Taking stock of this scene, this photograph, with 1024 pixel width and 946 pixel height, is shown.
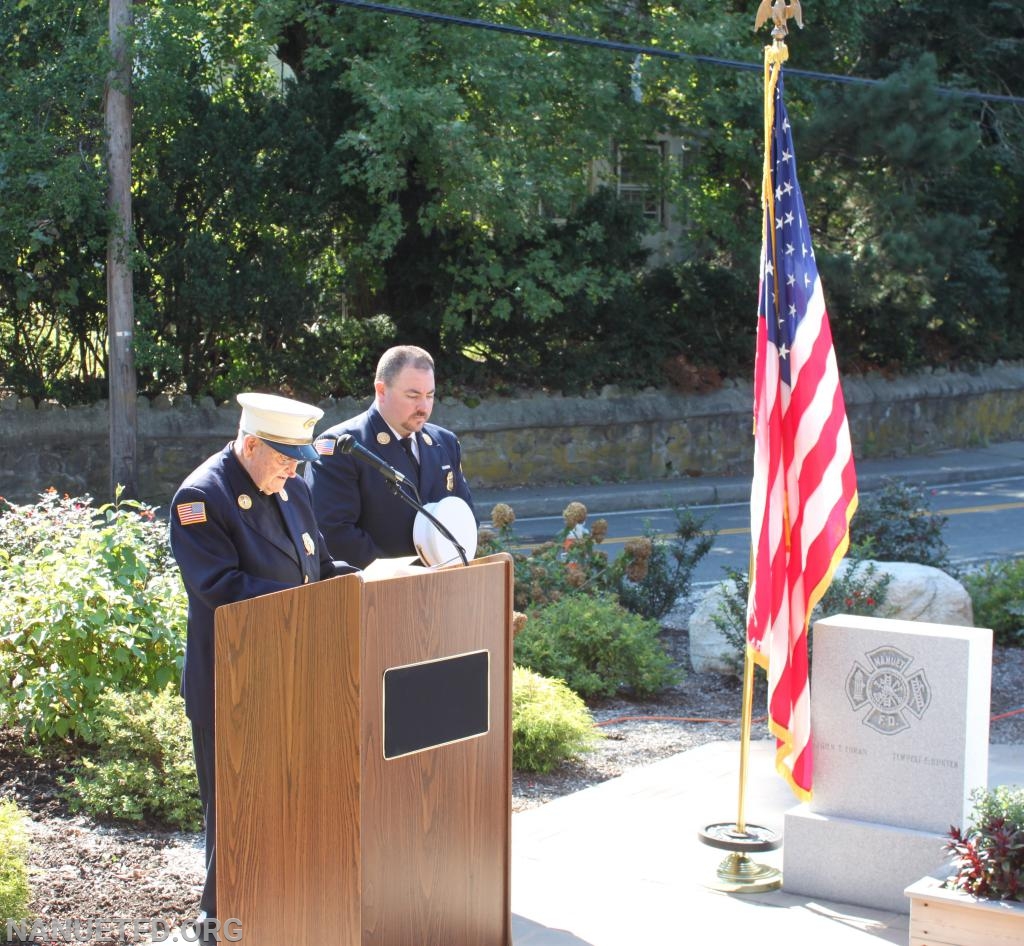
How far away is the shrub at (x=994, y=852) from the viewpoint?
14.2ft

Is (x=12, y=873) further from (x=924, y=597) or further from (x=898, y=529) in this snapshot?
(x=898, y=529)

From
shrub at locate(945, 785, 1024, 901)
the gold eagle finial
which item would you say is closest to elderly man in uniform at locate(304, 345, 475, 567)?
the gold eagle finial

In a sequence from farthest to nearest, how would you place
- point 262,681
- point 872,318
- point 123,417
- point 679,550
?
point 872,318, point 123,417, point 679,550, point 262,681

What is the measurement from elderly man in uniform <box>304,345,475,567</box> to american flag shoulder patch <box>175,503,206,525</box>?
142 centimetres

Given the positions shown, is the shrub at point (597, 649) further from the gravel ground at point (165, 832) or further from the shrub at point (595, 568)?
the shrub at point (595, 568)

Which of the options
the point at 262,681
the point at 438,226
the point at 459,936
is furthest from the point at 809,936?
the point at 438,226

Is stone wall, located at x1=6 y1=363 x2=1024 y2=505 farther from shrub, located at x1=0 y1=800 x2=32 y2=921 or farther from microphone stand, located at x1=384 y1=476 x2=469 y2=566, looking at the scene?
microphone stand, located at x1=384 y1=476 x2=469 y2=566

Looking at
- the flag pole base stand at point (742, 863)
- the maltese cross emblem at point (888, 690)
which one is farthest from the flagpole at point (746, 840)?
the maltese cross emblem at point (888, 690)

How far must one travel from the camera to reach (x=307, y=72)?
1902cm

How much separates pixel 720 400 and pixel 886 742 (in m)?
17.2

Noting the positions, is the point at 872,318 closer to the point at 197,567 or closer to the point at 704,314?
the point at 704,314

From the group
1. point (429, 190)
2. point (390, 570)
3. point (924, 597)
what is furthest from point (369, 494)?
point (429, 190)

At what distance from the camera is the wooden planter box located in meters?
4.26

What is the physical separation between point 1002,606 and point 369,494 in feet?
18.5
